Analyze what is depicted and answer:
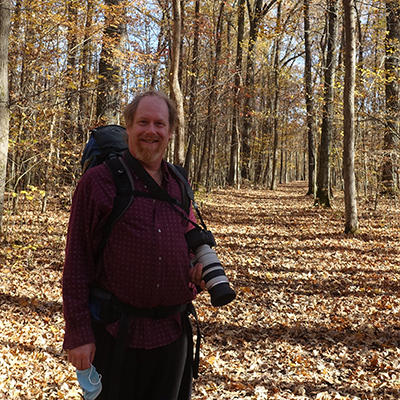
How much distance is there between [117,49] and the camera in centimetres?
1080

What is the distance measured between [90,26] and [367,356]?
998 centimetres

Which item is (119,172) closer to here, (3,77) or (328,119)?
(3,77)

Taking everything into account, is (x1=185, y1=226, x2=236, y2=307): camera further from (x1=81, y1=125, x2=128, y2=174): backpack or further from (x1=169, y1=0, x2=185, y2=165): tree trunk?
(x1=169, y1=0, x2=185, y2=165): tree trunk

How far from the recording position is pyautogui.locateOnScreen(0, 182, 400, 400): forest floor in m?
4.13

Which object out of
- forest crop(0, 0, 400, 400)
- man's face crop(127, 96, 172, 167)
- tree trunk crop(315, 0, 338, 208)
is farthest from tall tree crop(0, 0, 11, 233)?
tree trunk crop(315, 0, 338, 208)

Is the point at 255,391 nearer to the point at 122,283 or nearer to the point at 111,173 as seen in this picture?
the point at 122,283

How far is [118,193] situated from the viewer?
199 centimetres

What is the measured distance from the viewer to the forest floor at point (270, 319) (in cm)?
413

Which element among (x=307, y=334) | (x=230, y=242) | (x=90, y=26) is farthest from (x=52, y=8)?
(x=307, y=334)

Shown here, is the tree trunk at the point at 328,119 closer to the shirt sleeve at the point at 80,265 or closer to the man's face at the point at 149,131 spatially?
the man's face at the point at 149,131

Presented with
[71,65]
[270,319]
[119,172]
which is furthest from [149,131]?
[71,65]

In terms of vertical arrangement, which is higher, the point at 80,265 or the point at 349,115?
the point at 349,115

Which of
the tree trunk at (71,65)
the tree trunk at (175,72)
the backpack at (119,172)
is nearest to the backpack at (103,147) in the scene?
the backpack at (119,172)

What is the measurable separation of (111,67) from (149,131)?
9472 millimetres
